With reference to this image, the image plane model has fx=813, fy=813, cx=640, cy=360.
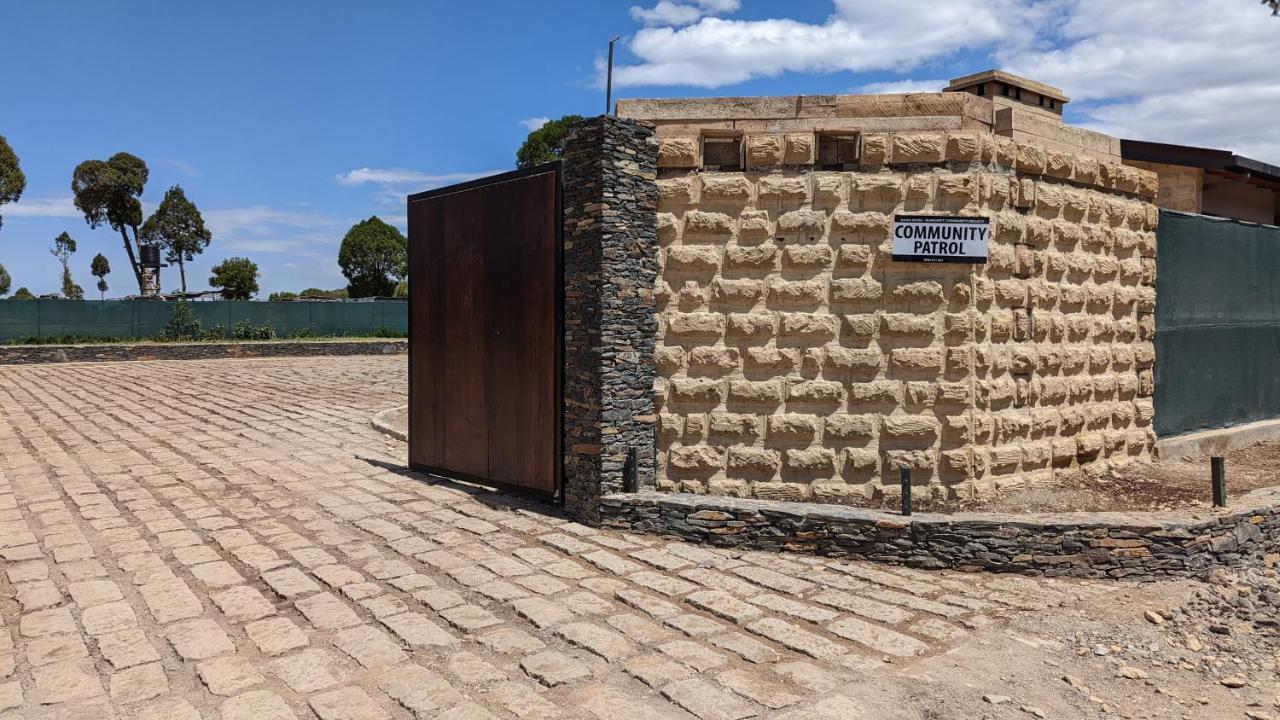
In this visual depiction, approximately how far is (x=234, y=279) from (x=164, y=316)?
2073 centimetres

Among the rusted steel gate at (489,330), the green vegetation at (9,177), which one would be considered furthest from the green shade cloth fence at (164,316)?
the rusted steel gate at (489,330)

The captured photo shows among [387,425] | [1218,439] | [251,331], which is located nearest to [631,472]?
[387,425]

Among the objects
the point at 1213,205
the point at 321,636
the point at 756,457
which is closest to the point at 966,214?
the point at 756,457

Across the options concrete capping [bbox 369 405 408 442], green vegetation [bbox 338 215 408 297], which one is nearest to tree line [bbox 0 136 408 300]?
green vegetation [bbox 338 215 408 297]

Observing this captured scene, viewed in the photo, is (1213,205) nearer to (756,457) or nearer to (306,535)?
(756,457)

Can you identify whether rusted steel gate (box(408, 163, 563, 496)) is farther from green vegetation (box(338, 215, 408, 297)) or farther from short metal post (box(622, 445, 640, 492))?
green vegetation (box(338, 215, 408, 297))

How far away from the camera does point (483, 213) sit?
28.3 ft

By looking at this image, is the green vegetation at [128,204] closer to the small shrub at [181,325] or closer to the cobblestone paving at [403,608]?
the small shrub at [181,325]

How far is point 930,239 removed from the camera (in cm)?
746

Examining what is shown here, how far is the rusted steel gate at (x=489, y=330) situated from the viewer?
7.93 m

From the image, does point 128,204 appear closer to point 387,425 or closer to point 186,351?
point 186,351

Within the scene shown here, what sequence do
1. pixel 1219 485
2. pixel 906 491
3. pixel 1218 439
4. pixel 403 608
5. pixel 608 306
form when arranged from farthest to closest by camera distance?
pixel 1218 439
pixel 608 306
pixel 1219 485
pixel 906 491
pixel 403 608

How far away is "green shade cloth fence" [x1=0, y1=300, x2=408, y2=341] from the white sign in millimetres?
28983

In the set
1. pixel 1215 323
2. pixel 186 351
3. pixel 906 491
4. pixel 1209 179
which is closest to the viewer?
pixel 906 491
